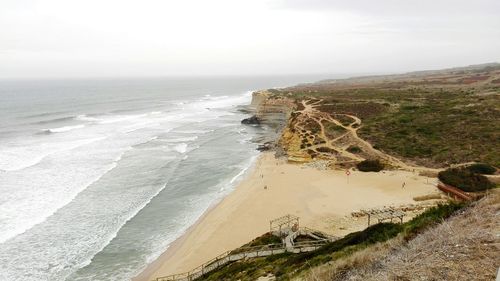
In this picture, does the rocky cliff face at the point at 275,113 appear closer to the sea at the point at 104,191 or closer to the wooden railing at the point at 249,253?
the sea at the point at 104,191

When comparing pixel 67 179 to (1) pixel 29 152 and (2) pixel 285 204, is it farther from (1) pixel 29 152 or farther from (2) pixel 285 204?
(2) pixel 285 204

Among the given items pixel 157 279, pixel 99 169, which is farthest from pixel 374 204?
pixel 99 169

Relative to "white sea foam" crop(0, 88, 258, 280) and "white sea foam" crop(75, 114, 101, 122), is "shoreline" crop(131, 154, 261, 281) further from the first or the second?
"white sea foam" crop(75, 114, 101, 122)

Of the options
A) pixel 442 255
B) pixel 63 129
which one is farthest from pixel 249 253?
pixel 63 129

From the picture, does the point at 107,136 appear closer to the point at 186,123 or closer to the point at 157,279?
the point at 186,123

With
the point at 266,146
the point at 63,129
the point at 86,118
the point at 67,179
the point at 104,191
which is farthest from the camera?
the point at 86,118

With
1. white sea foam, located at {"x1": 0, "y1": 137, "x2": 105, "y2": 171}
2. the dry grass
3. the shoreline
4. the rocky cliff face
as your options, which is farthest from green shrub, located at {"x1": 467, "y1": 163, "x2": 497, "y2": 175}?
white sea foam, located at {"x1": 0, "y1": 137, "x2": 105, "y2": 171}

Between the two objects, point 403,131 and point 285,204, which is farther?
point 403,131
